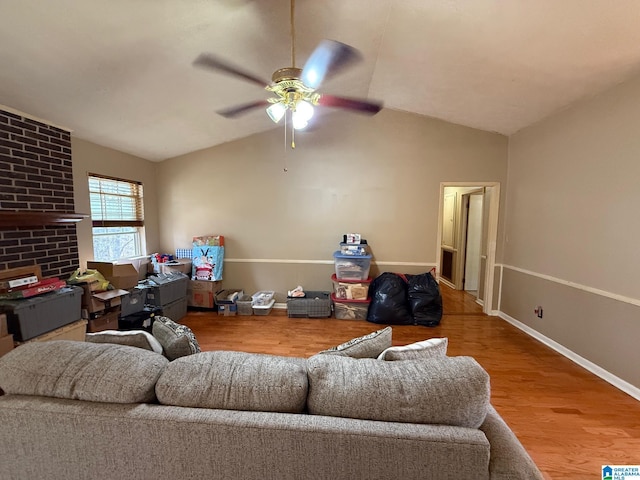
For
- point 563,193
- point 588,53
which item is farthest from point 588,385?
point 588,53

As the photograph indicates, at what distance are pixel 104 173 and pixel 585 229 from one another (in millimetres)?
5226

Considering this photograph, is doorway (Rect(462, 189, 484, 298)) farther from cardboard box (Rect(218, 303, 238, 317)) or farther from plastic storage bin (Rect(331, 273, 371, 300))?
cardboard box (Rect(218, 303, 238, 317))

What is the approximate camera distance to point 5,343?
79.3 inches

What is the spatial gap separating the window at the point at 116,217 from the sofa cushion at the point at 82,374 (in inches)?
110

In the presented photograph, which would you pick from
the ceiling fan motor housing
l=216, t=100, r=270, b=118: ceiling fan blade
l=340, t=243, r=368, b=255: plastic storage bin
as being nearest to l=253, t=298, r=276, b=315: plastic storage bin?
l=340, t=243, r=368, b=255: plastic storage bin

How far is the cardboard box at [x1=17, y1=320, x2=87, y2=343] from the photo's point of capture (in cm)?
231

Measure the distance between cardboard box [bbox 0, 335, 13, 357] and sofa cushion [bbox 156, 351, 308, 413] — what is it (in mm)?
1950

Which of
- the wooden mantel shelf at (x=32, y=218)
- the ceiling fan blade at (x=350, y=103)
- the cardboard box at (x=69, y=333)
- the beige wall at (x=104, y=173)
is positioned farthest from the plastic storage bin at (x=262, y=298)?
the ceiling fan blade at (x=350, y=103)

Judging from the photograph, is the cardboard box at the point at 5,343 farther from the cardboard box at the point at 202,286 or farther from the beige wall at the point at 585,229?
the beige wall at the point at 585,229

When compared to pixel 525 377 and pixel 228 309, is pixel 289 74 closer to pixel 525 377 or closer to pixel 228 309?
pixel 525 377

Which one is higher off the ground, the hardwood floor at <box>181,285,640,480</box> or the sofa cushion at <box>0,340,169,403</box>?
the sofa cushion at <box>0,340,169,403</box>

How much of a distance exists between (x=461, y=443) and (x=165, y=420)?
959 mm

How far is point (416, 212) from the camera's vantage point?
3986mm
